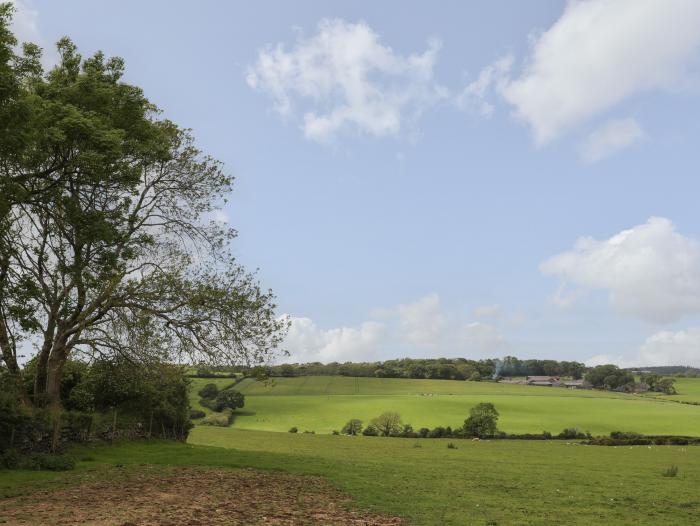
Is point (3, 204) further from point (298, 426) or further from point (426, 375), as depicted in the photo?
point (426, 375)

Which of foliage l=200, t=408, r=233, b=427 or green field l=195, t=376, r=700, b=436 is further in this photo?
green field l=195, t=376, r=700, b=436

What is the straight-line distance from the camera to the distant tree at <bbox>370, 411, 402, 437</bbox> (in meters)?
87.3

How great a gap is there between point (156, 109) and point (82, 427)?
18.0 metres

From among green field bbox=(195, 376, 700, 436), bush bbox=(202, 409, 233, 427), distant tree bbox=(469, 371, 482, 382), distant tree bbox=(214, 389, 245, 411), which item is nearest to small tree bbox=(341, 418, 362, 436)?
green field bbox=(195, 376, 700, 436)

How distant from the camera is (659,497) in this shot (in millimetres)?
23438

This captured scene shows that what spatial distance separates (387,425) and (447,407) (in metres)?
29.0

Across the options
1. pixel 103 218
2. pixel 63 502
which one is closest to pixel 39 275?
pixel 103 218

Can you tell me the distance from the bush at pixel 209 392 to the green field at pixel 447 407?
2023 millimetres

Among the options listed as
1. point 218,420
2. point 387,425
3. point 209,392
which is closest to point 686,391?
point 387,425

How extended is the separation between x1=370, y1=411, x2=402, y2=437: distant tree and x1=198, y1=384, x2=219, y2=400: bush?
41465mm


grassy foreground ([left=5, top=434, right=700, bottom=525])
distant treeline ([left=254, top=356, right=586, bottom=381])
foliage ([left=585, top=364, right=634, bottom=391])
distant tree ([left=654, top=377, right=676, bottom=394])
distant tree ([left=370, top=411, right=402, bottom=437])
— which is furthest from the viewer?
distant treeline ([left=254, top=356, right=586, bottom=381])

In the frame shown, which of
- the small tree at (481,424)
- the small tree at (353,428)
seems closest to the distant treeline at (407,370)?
the small tree at (353,428)

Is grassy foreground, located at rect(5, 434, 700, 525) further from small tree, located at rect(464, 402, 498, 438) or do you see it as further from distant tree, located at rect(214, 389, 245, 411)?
distant tree, located at rect(214, 389, 245, 411)

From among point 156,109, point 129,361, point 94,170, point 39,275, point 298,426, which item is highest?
point 156,109
